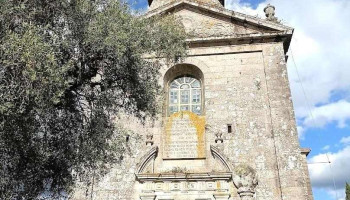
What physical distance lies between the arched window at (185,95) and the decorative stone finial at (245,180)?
107 inches

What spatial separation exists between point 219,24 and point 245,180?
20.5ft

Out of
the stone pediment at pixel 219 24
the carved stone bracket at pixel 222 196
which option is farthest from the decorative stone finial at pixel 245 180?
the stone pediment at pixel 219 24

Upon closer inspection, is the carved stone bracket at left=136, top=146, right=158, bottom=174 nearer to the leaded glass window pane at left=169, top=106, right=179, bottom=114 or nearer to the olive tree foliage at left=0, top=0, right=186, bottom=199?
the leaded glass window pane at left=169, top=106, right=179, bottom=114

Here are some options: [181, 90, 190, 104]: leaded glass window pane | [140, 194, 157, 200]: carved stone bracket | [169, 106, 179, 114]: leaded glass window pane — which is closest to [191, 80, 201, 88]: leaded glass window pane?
[181, 90, 190, 104]: leaded glass window pane

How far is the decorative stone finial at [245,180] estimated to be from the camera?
35.4 feet

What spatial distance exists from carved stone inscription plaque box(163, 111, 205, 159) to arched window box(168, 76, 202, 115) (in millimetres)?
481

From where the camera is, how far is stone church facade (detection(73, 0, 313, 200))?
36.6 ft

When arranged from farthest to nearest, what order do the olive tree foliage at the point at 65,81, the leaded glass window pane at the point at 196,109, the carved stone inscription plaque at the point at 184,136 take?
the leaded glass window pane at the point at 196,109 < the carved stone inscription plaque at the point at 184,136 < the olive tree foliage at the point at 65,81

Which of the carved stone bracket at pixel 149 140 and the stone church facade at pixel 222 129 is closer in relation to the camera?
the stone church facade at pixel 222 129

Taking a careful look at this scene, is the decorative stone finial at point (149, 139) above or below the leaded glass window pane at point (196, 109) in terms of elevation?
below

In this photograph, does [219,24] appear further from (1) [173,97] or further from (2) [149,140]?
(2) [149,140]

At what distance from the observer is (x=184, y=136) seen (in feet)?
40.4

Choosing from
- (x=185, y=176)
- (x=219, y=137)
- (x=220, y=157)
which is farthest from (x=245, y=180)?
(x=185, y=176)

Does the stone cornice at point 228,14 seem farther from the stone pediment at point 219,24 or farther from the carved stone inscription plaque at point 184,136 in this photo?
the carved stone inscription plaque at point 184,136
